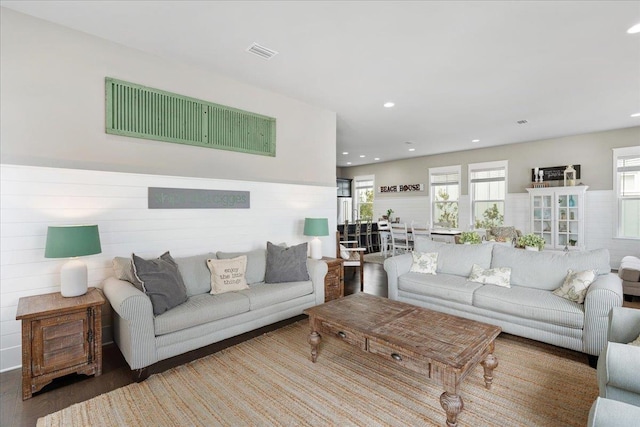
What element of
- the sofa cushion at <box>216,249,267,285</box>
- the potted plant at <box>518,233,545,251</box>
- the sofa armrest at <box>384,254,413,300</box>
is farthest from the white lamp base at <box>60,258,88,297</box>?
the potted plant at <box>518,233,545,251</box>

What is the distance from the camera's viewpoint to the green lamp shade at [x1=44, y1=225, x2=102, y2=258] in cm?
A: 242

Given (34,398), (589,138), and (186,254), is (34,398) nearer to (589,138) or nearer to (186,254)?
(186,254)

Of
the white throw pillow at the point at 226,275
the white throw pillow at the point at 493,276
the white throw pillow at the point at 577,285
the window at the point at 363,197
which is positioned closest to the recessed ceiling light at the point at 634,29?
the white throw pillow at the point at 577,285

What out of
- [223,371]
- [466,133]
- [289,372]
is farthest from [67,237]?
[466,133]

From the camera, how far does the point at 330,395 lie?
2.23 metres

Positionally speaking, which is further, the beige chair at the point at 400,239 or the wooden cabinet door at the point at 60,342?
the beige chair at the point at 400,239

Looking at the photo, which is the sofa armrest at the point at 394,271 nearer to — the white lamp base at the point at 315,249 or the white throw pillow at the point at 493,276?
the white throw pillow at the point at 493,276

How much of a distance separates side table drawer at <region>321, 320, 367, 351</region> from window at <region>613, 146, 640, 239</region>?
6.94 meters

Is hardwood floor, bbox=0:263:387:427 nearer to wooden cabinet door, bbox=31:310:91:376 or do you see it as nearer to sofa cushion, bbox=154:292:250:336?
wooden cabinet door, bbox=31:310:91:376

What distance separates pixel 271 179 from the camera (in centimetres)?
450

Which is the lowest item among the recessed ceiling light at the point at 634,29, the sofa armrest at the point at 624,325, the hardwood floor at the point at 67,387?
the hardwood floor at the point at 67,387

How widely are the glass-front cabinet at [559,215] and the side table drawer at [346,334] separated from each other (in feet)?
20.6

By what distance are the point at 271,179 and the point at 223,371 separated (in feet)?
8.68

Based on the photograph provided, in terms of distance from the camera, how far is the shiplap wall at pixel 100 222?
258cm
